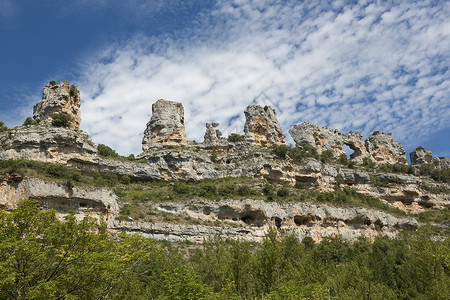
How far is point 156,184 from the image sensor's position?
69.9 meters

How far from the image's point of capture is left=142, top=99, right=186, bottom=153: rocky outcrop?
3238 inches

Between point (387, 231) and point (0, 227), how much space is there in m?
67.9

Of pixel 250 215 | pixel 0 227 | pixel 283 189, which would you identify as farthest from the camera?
pixel 283 189

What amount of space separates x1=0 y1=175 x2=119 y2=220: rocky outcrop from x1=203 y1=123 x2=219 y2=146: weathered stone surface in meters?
34.9

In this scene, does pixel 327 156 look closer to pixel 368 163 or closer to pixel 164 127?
pixel 368 163

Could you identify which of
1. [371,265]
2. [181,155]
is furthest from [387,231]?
[181,155]

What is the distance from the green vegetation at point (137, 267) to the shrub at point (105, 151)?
39.3 meters

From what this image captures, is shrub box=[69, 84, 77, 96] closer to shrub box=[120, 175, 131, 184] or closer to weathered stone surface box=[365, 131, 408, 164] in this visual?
shrub box=[120, 175, 131, 184]

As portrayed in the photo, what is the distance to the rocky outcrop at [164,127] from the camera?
270 feet

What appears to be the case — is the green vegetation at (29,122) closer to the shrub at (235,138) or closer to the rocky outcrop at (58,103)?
the rocky outcrop at (58,103)

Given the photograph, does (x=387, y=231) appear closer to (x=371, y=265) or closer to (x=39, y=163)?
(x=371, y=265)

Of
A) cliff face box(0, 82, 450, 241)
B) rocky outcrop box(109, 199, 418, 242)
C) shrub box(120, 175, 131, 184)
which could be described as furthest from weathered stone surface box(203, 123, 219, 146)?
rocky outcrop box(109, 199, 418, 242)

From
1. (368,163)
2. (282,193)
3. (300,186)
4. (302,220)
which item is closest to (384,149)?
(368,163)

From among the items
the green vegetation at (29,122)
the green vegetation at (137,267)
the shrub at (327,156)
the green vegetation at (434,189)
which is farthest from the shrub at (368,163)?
the green vegetation at (29,122)
